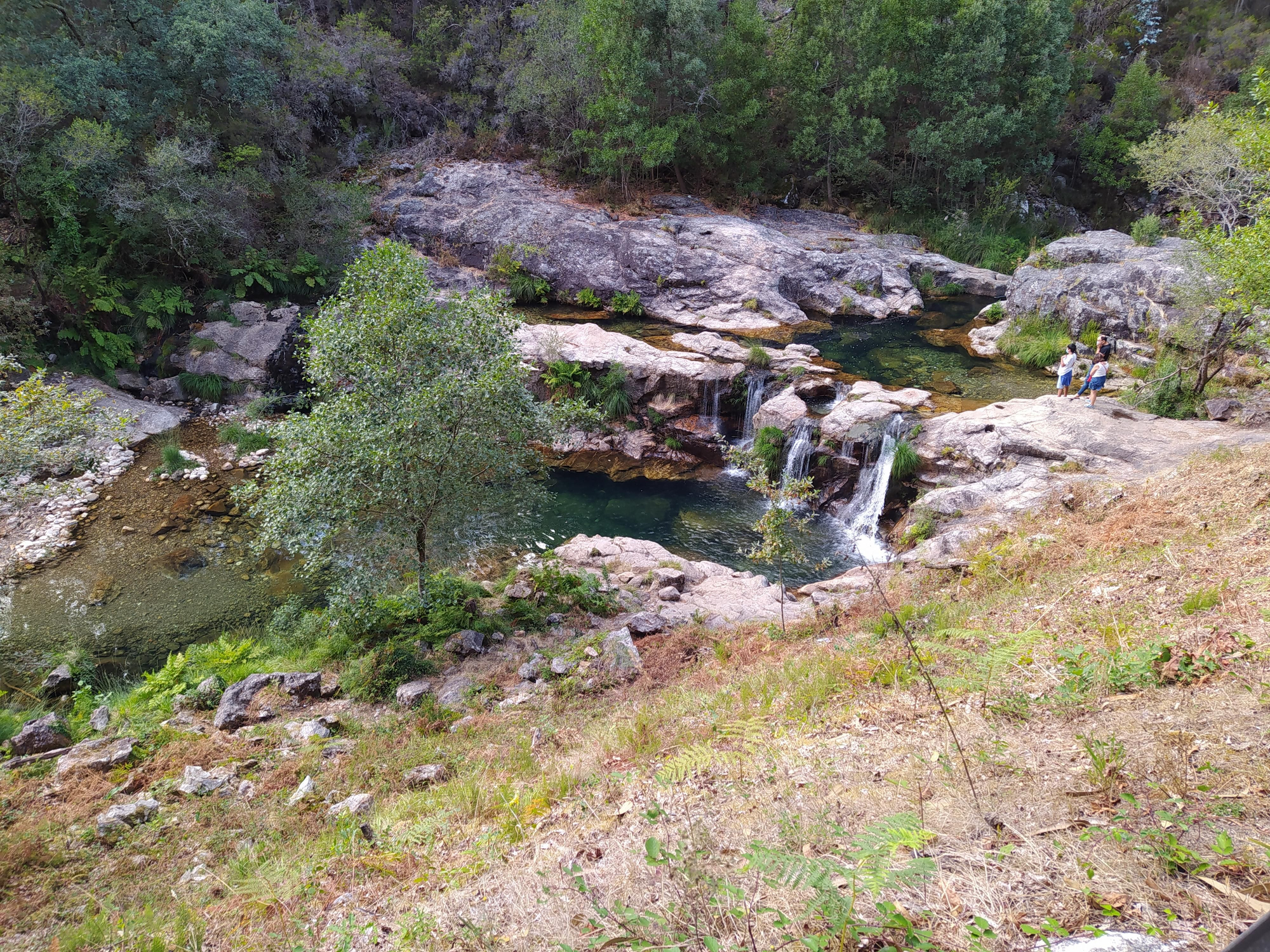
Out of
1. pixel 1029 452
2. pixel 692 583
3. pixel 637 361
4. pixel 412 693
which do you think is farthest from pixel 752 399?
pixel 412 693

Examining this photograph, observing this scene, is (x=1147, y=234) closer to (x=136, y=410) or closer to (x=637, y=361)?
(x=637, y=361)

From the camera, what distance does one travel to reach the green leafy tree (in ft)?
25.7

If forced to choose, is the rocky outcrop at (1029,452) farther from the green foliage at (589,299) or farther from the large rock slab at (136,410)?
the large rock slab at (136,410)

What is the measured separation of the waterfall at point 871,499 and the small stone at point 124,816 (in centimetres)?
1139

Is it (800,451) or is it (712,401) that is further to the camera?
(712,401)

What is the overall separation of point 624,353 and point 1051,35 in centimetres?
2631

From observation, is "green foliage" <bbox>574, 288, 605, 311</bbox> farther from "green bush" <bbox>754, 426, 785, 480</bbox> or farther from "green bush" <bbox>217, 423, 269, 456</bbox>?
"green bush" <bbox>217, 423, 269, 456</bbox>

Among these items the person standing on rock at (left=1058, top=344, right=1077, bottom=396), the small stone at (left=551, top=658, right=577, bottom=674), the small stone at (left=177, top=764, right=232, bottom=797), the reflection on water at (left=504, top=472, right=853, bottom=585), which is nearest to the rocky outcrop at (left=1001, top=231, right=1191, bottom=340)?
the person standing on rock at (left=1058, top=344, right=1077, bottom=396)

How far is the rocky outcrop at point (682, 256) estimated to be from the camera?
23.1 metres

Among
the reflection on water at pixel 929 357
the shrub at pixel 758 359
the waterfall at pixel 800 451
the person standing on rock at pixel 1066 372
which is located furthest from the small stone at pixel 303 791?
the person standing on rock at pixel 1066 372

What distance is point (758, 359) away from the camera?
56.4ft

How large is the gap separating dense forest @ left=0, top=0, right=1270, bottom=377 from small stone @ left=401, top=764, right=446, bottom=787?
16065mm

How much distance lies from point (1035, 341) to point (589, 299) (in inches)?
560

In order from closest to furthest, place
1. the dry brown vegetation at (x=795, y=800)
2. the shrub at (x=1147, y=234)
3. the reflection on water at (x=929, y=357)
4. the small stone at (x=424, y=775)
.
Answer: the dry brown vegetation at (x=795, y=800)
the small stone at (x=424, y=775)
the reflection on water at (x=929, y=357)
the shrub at (x=1147, y=234)
